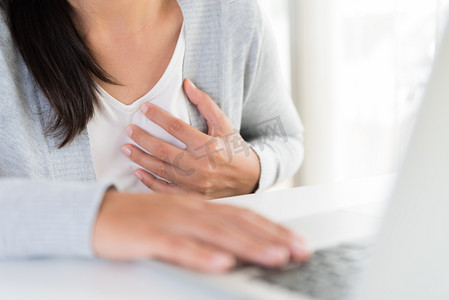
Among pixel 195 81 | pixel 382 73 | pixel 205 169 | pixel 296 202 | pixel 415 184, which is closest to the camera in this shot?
pixel 415 184

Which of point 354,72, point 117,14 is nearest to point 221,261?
point 117,14

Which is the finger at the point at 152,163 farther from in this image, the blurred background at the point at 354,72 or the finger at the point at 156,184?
the blurred background at the point at 354,72

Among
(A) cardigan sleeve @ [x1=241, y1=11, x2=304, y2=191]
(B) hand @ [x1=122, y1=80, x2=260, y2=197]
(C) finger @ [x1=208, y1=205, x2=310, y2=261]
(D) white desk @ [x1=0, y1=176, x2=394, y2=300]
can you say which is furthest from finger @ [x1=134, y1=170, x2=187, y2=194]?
(C) finger @ [x1=208, y1=205, x2=310, y2=261]

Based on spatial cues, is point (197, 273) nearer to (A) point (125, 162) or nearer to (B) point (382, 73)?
(A) point (125, 162)

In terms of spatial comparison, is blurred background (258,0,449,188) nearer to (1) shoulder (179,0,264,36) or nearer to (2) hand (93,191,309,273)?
(1) shoulder (179,0,264,36)

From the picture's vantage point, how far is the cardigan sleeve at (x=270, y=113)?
115cm

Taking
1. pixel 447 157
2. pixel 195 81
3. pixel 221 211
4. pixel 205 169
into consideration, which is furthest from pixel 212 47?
pixel 447 157

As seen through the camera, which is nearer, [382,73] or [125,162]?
[125,162]

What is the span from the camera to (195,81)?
42.3 inches

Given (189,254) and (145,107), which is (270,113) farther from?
(189,254)

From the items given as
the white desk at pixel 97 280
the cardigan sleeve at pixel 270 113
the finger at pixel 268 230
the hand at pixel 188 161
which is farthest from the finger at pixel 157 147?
the finger at pixel 268 230

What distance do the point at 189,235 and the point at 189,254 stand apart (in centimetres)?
3

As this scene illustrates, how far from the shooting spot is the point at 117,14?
104cm

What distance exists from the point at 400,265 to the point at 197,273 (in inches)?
6.1
